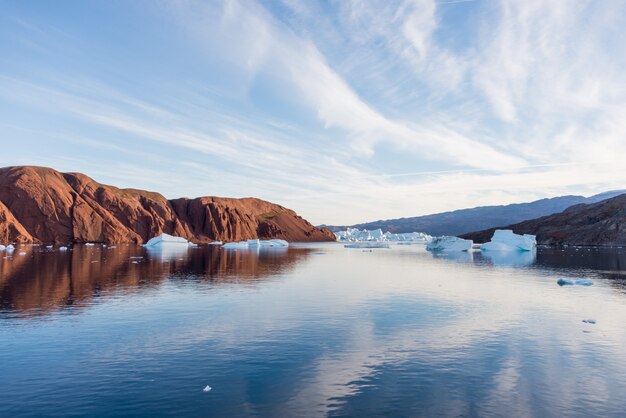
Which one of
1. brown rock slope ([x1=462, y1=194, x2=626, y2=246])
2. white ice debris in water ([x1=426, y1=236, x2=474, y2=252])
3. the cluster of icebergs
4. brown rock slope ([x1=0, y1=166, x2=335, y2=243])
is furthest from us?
brown rock slope ([x1=462, y1=194, x2=626, y2=246])

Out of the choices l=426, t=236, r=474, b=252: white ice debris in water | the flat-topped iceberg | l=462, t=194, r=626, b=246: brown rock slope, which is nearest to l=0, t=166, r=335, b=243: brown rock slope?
the flat-topped iceberg

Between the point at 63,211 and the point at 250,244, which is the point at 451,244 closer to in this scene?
the point at 250,244

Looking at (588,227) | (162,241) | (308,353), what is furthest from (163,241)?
(588,227)

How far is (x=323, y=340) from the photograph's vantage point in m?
20.1

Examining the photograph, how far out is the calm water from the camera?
12.9m

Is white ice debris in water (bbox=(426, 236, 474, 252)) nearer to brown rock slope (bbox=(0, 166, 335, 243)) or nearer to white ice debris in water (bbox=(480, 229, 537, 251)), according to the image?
white ice debris in water (bbox=(480, 229, 537, 251))

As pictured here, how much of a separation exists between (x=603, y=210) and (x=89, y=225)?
182806mm

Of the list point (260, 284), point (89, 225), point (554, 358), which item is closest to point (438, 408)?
point (554, 358)

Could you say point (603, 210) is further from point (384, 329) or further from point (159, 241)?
point (384, 329)

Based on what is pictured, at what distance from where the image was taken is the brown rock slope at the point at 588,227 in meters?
144

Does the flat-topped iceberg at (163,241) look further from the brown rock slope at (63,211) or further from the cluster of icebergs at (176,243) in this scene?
the brown rock slope at (63,211)

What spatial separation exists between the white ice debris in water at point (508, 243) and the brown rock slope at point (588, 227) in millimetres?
52714

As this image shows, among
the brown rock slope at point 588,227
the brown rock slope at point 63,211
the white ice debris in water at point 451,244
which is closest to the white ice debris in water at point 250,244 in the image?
the brown rock slope at point 63,211

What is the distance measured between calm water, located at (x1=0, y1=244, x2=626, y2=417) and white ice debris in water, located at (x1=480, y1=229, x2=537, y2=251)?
69901mm
